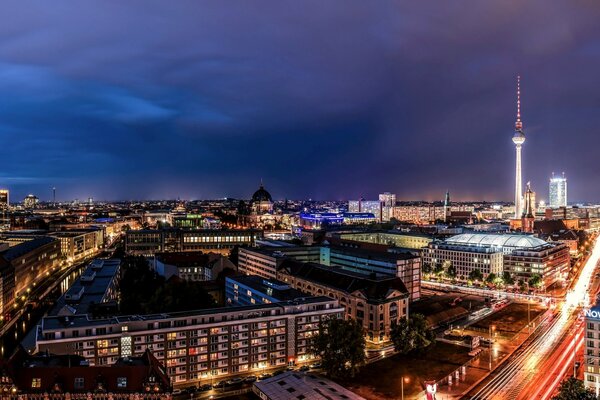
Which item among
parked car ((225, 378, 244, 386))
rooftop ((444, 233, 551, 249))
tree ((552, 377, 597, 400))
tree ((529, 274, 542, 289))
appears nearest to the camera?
tree ((552, 377, 597, 400))

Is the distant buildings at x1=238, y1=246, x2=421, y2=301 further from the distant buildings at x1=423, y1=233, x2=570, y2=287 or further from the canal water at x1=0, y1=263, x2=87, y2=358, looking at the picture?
the canal water at x1=0, y1=263, x2=87, y2=358

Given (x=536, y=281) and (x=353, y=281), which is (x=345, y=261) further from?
(x=536, y=281)

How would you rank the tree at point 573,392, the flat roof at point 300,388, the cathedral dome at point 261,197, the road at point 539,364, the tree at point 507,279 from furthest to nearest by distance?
the cathedral dome at point 261,197 → the tree at point 507,279 → the road at point 539,364 → the flat roof at point 300,388 → the tree at point 573,392

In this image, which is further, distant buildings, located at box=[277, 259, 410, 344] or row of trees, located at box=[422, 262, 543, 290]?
row of trees, located at box=[422, 262, 543, 290]

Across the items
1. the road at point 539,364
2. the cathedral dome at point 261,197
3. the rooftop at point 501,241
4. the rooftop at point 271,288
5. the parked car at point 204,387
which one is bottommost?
the parked car at point 204,387

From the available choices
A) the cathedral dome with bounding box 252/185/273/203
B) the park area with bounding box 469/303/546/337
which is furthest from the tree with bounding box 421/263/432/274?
the cathedral dome with bounding box 252/185/273/203

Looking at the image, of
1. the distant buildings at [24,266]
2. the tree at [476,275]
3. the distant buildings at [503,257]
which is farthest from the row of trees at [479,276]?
the distant buildings at [24,266]

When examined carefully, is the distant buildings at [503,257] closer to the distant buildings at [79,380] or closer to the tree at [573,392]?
the tree at [573,392]
